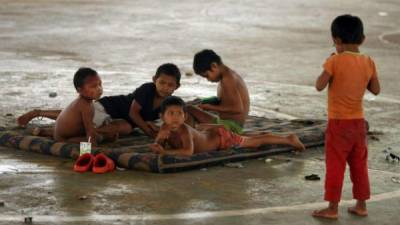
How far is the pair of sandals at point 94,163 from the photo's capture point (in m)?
7.66

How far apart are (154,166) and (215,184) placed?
0.55 metres

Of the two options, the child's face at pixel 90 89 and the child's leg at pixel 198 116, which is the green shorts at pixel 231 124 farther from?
the child's face at pixel 90 89

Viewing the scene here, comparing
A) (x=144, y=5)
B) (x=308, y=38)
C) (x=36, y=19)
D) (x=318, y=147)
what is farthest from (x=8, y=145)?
(x=144, y=5)

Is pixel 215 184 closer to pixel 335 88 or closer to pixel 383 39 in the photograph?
pixel 335 88

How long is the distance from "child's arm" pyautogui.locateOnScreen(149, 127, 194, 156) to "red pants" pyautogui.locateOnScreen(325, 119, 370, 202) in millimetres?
1588

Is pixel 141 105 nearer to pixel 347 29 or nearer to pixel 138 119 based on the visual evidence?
pixel 138 119

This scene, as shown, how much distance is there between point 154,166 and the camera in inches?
302

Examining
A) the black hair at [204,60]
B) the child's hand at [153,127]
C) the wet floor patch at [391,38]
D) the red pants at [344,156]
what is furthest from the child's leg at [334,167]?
the wet floor patch at [391,38]

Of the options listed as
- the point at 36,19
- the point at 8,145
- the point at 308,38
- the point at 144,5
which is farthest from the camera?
the point at 144,5

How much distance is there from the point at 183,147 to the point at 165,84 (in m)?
1.02

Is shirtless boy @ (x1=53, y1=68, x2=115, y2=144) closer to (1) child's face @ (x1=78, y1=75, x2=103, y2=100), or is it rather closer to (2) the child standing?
(1) child's face @ (x1=78, y1=75, x2=103, y2=100)

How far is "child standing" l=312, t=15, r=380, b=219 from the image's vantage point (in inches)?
258

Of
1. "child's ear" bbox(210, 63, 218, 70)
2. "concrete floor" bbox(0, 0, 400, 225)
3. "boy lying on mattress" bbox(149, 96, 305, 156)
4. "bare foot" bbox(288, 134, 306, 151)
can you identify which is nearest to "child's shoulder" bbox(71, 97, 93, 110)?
"concrete floor" bbox(0, 0, 400, 225)

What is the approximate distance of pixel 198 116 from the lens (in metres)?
8.98
